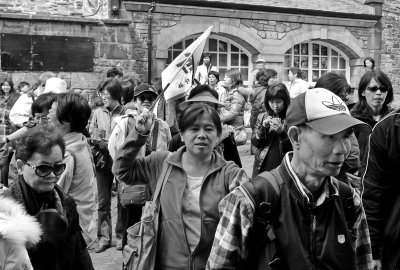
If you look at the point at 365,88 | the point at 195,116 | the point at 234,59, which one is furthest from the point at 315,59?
the point at 195,116

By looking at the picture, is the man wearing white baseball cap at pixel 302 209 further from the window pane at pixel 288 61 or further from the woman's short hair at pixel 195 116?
the window pane at pixel 288 61

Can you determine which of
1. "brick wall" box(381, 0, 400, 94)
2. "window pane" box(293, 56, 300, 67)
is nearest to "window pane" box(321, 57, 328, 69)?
"window pane" box(293, 56, 300, 67)

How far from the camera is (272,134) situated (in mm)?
5461

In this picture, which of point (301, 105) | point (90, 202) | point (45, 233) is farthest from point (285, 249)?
point (90, 202)

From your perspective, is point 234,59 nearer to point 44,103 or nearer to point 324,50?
point 324,50

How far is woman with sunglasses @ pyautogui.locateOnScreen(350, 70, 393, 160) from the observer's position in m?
4.71

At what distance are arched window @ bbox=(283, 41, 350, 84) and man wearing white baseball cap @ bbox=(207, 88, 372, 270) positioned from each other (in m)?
16.1

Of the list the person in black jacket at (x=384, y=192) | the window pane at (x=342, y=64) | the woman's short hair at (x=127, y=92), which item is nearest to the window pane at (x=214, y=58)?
the window pane at (x=342, y=64)

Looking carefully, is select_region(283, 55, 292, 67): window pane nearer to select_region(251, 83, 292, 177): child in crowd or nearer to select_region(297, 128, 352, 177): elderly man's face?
select_region(251, 83, 292, 177): child in crowd

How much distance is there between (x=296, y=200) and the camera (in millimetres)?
2322

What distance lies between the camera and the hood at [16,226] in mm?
2211

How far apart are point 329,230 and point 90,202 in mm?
2161

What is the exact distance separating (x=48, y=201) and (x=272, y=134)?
2.91 meters

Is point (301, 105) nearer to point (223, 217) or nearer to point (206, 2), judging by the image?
point (223, 217)
